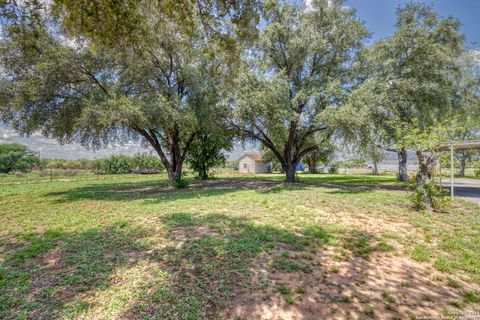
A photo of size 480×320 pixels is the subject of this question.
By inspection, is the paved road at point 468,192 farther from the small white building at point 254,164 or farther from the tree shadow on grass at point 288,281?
the small white building at point 254,164

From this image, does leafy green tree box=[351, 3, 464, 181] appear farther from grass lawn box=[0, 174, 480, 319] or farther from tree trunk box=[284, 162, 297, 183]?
grass lawn box=[0, 174, 480, 319]

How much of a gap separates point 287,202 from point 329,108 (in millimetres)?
6197

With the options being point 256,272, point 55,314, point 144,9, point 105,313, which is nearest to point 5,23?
point 144,9

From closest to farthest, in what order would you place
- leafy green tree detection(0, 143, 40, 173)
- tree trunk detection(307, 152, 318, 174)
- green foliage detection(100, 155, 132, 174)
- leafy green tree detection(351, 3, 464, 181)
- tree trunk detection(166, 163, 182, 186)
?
leafy green tree detection(351, 3, 464, 181) < tree trunk detection(166, 163, 182, 186) < leafy green tree detection(0, 143, 40, 173) < green foliage detection(100, 155, 132, 174) < tree trunk detection(307, 152, 318, 174)

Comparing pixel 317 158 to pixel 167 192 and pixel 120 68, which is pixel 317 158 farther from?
pixel 120 68

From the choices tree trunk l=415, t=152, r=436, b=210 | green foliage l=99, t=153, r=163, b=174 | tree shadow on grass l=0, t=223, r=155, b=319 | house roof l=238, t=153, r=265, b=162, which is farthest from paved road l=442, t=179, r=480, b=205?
green foliage l=99, t=153, r=163, b=174

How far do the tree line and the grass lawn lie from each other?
15.4 feet

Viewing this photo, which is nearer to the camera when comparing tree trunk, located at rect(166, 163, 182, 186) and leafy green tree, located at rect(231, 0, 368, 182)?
leafy green tree, located at rect(231, 0, 368, 182)

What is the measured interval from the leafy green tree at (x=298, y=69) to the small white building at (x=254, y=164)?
25369 millimetres

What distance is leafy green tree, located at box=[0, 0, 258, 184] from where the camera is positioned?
4.56 metres

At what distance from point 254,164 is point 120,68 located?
99.6ft

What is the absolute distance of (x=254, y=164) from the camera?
39844mm

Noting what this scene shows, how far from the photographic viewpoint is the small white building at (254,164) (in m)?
39.8

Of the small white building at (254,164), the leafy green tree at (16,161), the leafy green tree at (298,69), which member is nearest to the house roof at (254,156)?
the small white building at (254,164)
